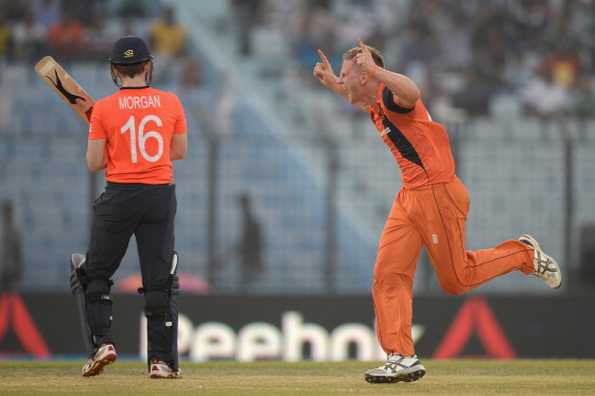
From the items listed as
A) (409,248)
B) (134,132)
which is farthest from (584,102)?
(134,132)

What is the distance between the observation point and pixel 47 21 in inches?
849

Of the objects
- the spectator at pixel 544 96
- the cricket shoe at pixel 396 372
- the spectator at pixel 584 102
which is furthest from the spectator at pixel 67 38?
the cricket shoe at pixel 396 372

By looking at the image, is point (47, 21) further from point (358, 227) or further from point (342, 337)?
point (342, 337)

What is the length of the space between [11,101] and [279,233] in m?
5.36

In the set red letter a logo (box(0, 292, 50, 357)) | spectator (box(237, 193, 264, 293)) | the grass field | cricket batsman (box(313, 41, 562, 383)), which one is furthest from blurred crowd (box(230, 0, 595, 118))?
cricket batsman (box(313, 41, 562, 383))

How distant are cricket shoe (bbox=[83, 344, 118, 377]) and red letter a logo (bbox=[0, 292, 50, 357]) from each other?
648 cm

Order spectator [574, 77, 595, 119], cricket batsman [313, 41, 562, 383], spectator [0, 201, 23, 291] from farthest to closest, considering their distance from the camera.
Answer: spectator [574, 77, 595, 119], spectator [0, 201, 23, 291], cricket batsman [313, 41, 562, 383]

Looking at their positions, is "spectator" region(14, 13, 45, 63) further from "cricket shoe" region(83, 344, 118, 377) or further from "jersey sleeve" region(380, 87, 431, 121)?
"jersey sleeve" region(380, 87, 431, 121)

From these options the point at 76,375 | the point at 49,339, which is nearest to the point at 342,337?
the point at 49,339

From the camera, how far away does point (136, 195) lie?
8609mm

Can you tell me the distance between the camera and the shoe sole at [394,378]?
337 inches

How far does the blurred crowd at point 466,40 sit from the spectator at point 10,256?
6.48 meters

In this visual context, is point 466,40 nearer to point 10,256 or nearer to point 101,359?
point 10,256

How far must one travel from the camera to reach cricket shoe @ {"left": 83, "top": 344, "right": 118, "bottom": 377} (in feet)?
28.2
